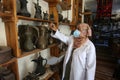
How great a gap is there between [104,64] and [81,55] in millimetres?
2388

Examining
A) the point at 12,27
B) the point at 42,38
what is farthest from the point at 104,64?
the point at 12,27

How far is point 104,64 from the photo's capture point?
3396 mm

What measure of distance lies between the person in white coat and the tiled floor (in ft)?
4.62

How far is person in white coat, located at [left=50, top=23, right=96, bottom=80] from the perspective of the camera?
1352 millimetres

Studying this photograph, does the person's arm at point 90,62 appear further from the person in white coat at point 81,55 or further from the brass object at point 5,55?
the brass object at point 5,55

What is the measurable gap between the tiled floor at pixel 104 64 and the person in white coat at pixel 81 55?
141 cm

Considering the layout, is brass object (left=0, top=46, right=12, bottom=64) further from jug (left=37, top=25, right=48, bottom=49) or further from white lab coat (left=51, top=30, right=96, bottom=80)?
white lab coat (left=51, top=30, right=96, bottom=80)

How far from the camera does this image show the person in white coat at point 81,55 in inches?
53.2

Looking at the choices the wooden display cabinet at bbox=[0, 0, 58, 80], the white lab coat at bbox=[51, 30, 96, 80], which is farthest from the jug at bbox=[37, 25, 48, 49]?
the white lab coat at bbox=[51, 30, 96, 80]

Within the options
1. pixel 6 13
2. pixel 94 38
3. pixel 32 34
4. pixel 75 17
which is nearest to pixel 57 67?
pixel 32 34

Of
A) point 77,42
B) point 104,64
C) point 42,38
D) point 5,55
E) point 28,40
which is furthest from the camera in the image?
point 104,64

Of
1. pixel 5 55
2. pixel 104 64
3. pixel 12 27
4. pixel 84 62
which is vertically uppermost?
→ pixel 12 27

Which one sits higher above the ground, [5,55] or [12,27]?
[12,27]

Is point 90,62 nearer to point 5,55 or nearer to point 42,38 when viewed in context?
point 42,38
